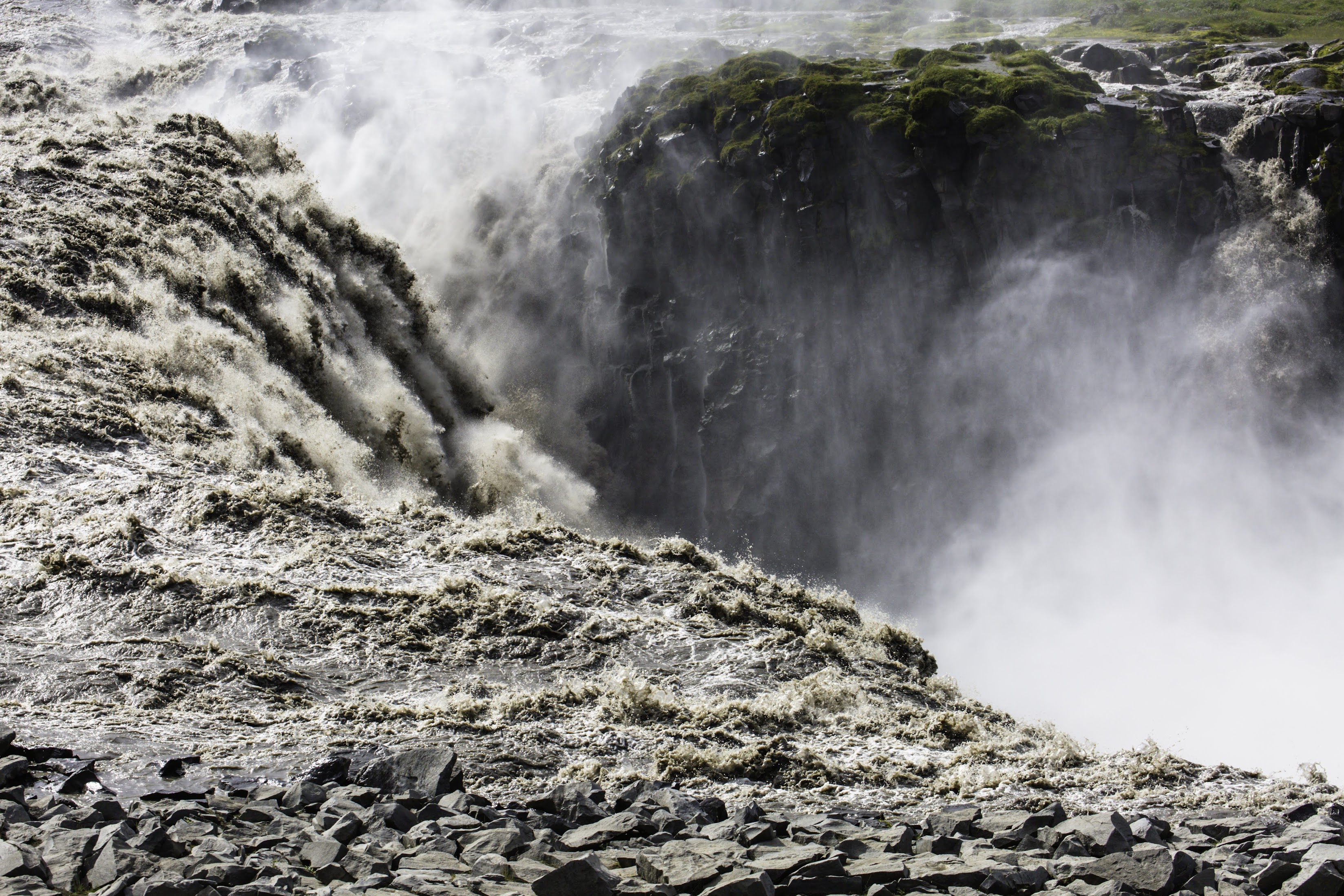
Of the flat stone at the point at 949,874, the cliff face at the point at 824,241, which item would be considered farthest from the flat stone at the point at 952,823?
the cliff face at the point at 824,241

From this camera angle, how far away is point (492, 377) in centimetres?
4188

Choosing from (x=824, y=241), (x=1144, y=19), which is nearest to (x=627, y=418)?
(x=824, y=241)

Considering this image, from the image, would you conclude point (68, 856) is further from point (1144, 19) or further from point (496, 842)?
point (1144, 19)

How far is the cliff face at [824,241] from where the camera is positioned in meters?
35.0

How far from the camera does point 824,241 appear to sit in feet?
123

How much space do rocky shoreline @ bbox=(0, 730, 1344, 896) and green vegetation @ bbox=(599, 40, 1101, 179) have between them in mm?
31053

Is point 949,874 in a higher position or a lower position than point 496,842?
higher

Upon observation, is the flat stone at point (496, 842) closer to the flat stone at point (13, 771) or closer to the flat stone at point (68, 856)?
the flat stone at point (68, 856)

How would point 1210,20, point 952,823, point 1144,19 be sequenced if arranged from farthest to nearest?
point 1144,19 < point 1210,20 < point 952,823

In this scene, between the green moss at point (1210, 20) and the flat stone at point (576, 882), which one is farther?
the green moss at point (1210, 20)

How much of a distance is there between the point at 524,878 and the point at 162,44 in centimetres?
6981

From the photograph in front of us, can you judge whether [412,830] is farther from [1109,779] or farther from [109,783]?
[1109,779]

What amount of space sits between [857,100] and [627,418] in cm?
1480

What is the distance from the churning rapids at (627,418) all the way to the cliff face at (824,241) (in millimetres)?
158
